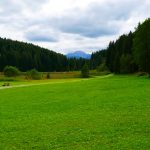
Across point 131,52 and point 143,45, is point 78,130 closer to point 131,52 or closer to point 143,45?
point 143,45

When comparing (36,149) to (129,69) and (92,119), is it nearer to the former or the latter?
(92,119)

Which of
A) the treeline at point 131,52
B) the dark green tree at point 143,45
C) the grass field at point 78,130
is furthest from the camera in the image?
the treeline at point 131,52

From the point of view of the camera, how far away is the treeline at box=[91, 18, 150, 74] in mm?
84750

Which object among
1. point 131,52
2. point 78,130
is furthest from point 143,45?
point 78,130

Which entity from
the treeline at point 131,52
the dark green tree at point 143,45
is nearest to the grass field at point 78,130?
the dark green tree at point 143,45

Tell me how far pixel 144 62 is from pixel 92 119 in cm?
6710

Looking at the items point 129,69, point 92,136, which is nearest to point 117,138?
point 92,136

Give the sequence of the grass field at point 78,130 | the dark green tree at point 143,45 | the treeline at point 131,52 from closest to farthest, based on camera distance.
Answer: the grass field at point 78,130, the dark green tree at point 143,45, the treeline at point 131,52

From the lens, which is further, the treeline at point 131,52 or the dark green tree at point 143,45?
the treeline at point 131,52

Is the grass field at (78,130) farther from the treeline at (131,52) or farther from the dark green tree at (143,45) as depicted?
the treeline at (131,52)

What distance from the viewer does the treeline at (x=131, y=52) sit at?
8475 cm

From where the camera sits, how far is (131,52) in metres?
132

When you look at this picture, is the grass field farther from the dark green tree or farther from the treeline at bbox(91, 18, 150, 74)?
the treeline at bbox(91, 18, 150, 74)

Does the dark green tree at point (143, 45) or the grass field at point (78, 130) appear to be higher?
the dark green tree at point (143, 45)
